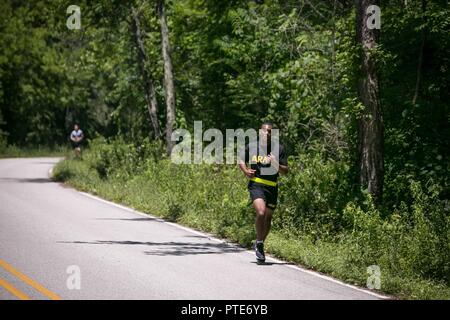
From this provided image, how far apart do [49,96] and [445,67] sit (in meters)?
47.9

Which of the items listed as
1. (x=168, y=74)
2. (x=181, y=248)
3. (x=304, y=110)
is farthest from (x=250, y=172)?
(x=168, y=74)

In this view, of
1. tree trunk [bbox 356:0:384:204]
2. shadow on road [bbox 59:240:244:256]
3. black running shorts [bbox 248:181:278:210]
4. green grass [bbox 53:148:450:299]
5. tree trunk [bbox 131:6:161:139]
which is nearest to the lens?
green grass [bbox 53:148:450:299]

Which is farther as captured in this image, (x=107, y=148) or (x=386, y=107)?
(x=107, y=148)

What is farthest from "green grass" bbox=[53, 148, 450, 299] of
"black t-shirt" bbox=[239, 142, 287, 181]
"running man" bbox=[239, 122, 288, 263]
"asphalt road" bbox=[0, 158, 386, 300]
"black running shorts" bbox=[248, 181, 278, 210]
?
"black t-shirt" bbox=[239, 142, 287, 181]

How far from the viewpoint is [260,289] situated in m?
9.62

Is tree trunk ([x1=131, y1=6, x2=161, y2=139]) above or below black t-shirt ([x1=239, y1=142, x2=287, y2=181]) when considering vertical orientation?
above

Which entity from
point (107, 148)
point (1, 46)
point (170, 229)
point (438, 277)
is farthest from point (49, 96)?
point (438, 277)

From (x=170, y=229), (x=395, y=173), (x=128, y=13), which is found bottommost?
(x=170, y=229)

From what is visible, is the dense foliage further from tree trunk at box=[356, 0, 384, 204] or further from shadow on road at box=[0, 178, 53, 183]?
shadow on road at box=[0, 178, 53, 183]

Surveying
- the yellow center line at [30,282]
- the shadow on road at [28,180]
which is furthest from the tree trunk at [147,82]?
the yellow center line at [30,282]

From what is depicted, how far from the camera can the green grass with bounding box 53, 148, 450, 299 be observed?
10.7 m

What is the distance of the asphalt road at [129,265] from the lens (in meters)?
9.39

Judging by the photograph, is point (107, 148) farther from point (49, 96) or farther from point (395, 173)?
point (49, 96)

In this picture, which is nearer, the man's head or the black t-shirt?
the man's head
